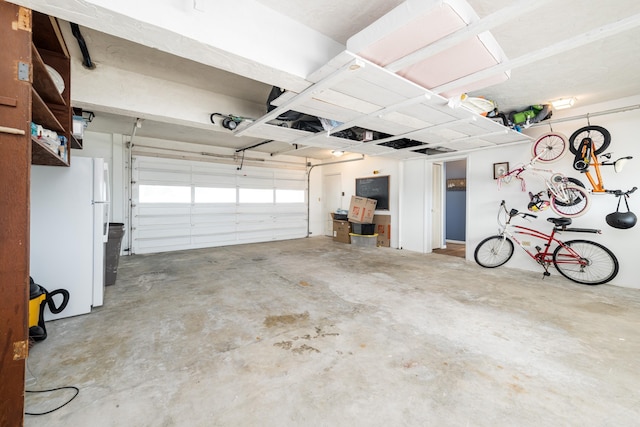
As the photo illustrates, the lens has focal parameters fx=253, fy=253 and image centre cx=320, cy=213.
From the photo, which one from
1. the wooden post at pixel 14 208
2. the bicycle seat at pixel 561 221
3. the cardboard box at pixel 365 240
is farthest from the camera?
the cardboard box at pixel 365 240

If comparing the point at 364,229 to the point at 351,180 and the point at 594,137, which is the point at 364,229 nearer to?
the point at 351,180

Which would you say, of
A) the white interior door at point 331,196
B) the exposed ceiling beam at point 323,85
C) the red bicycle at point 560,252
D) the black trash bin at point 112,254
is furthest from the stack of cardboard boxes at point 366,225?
the black trash bin at point 112,254

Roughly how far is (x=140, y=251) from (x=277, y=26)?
5.79m

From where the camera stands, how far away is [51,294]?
7.88 feet

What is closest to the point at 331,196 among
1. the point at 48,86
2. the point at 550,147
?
the point at 550,147

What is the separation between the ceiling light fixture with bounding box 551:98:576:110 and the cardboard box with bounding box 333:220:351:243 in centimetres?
470

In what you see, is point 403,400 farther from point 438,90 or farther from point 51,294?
point 51,294

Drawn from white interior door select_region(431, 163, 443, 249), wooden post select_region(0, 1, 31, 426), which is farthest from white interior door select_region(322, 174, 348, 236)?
wooden post select_region(0, 1, 31, 426)

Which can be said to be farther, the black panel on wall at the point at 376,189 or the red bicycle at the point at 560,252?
the black panel on wall at the point at 376,189

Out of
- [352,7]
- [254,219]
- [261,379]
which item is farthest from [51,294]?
[254,219]

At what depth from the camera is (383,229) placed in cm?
680

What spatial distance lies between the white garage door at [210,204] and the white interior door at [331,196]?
2.61 ft

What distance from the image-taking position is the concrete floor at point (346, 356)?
1408mm

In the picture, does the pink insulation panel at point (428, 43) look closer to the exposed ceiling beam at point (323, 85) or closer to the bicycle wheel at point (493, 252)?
the exposed ceiling beam at point (323, 85)
